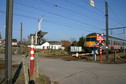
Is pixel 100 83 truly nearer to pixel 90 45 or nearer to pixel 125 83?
pixel 125 83

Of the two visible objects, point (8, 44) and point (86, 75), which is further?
point (86, 75)

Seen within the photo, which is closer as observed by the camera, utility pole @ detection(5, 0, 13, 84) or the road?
utility pole @ detection(5, 0, 13, 84)

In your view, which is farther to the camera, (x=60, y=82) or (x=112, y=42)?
(x=112, y=42)

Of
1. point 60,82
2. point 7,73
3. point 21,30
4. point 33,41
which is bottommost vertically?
point 60,82

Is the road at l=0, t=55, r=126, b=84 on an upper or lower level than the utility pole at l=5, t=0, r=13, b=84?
lower

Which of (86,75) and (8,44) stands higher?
(8,44)

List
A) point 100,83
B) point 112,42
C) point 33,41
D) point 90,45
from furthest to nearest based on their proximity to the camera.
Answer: point 112,42 < point 90,45 < point 33,41 < point 100,83

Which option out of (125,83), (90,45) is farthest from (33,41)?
(90,45)

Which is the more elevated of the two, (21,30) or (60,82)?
(21,30)

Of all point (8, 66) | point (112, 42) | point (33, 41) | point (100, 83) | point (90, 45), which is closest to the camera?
point (8, 66)

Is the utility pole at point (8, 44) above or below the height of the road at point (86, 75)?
above

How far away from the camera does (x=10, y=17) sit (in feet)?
17.4

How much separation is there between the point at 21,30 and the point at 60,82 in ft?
87.5

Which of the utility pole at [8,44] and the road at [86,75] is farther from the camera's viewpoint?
the road at [86,75]
